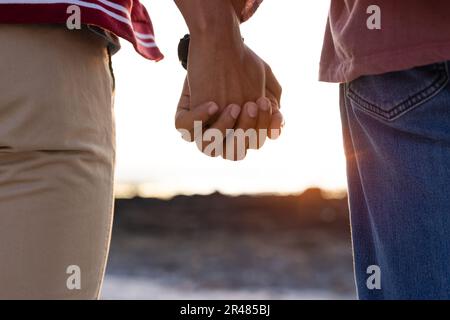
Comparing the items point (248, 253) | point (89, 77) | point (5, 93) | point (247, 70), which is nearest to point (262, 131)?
point (247, 70)

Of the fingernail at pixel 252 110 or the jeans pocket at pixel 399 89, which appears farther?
the fingernail at pixel 252 110

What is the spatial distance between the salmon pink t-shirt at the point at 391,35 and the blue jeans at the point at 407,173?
3 centimetres

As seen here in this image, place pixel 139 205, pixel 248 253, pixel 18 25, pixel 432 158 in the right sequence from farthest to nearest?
pixel 139 205, pixel 248 253, pixel 18 25, pixel 432 158

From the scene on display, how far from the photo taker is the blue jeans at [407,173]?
132 cm

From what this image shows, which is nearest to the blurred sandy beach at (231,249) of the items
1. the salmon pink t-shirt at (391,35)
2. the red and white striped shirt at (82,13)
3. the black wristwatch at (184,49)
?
the black wristwatch at (184,49)

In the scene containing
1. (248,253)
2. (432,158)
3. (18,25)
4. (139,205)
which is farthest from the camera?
(139,205)

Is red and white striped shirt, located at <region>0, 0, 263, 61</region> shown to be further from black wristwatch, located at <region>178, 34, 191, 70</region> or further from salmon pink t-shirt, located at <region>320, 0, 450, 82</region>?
salmon pink t-shirt, located at <region>320, 0, 450, 82</region>

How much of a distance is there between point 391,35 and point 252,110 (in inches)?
13.6

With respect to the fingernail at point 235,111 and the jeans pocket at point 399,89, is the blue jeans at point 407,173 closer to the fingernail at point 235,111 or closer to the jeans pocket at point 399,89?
the jeans pocket at point 399,89

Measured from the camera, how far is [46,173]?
4.62 feet

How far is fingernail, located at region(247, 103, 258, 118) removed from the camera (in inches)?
62.2
